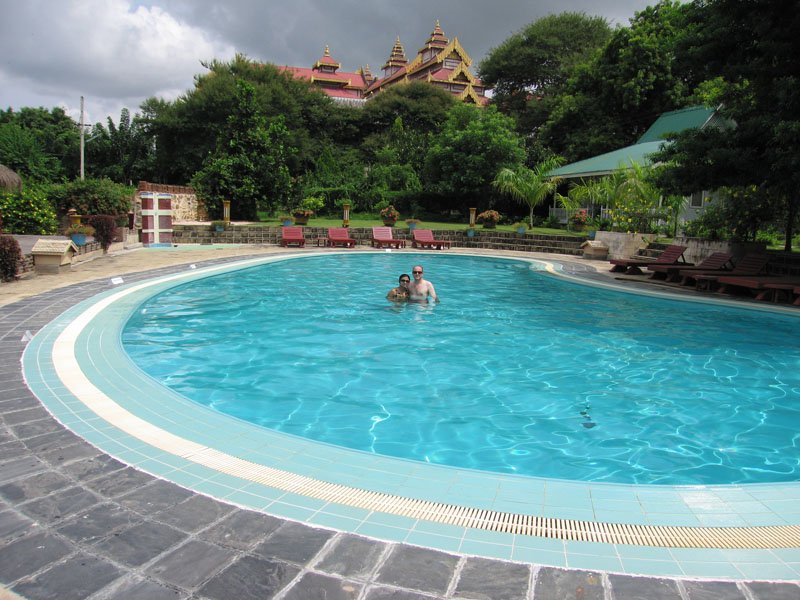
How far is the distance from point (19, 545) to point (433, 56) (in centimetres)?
6715

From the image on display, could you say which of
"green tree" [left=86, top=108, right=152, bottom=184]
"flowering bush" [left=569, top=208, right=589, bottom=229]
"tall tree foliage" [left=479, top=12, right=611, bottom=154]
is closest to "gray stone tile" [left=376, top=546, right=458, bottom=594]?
"flowering bush" [left=569, top=208, right=589, bottom=229]

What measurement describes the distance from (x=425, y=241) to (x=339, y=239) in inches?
125

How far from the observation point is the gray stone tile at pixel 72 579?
2.39 m

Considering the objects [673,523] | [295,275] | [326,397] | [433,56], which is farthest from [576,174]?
[433,56]

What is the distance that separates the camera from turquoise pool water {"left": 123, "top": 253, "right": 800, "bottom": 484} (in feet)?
16.9

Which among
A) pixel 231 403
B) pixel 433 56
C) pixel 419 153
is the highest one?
Result: pixel 433 56

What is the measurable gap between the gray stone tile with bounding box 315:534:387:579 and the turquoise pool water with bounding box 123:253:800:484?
82.8 inches

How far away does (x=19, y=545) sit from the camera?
8.93 feet

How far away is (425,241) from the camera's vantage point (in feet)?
71.8

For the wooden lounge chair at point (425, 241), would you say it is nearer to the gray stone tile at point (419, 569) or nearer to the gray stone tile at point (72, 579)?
the gray stone tile at point (419, 569)

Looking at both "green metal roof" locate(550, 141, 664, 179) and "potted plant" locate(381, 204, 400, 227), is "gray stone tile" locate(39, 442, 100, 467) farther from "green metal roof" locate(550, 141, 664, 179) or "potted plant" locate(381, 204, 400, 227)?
"green metal roof" locate(550, 141, 664, 179)

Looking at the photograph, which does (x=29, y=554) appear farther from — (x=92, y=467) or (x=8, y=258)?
(x=8, y=258)

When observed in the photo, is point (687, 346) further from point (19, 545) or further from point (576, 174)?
point (576, 174)

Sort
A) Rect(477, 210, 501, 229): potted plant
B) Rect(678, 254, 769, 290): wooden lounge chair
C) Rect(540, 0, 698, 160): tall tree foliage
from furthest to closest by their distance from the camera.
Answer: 1. Rect(540, 0, 698, 160): tall tree foliage
2. Rect(477, 210, 501, 229): potted plant
3. Rect(678, 254, 769, 290): wooden lounge chair
